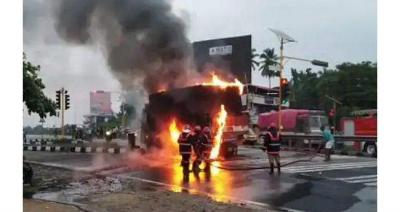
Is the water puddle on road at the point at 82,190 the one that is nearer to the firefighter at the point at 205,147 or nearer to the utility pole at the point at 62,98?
the utility pole at the point at 62,98

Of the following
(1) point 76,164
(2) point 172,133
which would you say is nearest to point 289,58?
(2) point 172,133

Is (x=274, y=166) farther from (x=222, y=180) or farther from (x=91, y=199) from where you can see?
(x=91, y=199)

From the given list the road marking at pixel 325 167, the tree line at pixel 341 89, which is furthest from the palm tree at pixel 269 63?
the road marking at pixel 325 167

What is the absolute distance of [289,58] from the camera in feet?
63.2

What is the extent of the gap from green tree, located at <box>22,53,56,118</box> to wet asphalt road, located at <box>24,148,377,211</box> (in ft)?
9.55

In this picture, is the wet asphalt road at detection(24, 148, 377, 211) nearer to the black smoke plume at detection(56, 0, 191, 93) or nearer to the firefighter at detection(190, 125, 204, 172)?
the firefighter at detection(190, 125, 204, 172)

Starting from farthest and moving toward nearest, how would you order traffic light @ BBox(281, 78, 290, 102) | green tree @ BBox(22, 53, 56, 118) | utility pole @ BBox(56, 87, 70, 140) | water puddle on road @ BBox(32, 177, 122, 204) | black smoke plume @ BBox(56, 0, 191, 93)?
1. traffic light @ BBox(281, 78, 290, 102)
2. black smoke plume @ BBox(56, 0, 191, 93)
3. utility pole @ BBox(56, 87, 70, 140)
4. green tree @ BBox(22, 53, 56, 118)
5. water puddle on road @ BBox(32, 177, 122, 204)

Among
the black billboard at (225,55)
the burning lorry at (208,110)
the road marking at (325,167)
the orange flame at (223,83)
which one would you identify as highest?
the black billboard at (225,55)

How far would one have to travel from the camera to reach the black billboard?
1872 centimetres

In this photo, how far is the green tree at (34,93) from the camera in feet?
37.7

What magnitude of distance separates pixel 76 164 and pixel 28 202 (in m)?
7.82

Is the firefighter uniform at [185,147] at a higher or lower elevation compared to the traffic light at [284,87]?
lower

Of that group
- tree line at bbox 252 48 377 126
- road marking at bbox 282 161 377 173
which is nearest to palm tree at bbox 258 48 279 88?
tree line at bbox 252 48 377 126

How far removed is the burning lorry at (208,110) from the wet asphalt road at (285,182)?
3.35 feet
